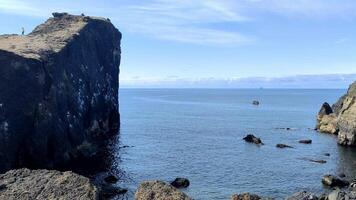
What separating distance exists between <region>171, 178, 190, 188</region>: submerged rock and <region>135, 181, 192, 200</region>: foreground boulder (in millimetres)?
41669

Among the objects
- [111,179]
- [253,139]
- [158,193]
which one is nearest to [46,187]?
[158,193]

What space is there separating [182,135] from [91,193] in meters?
107

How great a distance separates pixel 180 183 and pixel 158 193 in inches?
1686

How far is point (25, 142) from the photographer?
271 ft

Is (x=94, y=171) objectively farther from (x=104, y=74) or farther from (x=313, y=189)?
(x=104, y=74)

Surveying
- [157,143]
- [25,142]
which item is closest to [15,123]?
[25,142]

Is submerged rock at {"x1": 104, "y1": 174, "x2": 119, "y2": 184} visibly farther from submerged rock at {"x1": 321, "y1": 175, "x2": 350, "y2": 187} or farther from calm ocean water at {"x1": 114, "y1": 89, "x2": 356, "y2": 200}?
submerged rock at {"x1": 321, "y1": 175, "x2": 350, "y2": 187}

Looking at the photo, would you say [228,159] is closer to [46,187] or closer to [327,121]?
[327,121]

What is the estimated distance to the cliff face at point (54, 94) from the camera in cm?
8225

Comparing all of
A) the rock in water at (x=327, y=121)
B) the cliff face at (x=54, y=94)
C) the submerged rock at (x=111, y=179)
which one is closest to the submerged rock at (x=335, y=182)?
the submerged rock at (x=111, y=179)

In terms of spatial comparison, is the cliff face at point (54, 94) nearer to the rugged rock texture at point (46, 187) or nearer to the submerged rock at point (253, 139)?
the submerged rock at point (253, 139)

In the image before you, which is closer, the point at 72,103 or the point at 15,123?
the point at 15,123

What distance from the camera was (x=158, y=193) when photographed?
31844mm

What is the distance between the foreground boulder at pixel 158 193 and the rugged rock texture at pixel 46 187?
331cm
